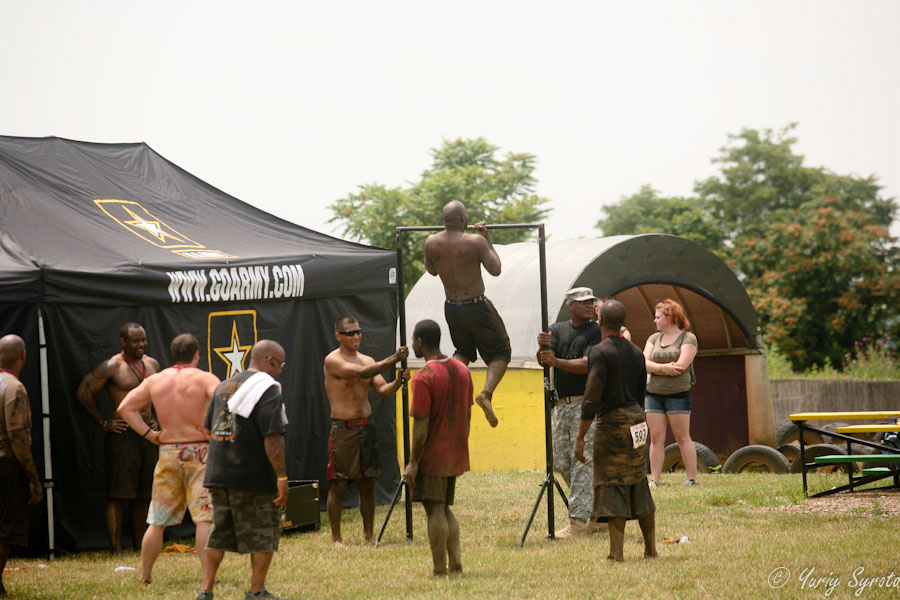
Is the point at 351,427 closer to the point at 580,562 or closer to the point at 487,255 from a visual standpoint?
the point at 487,255

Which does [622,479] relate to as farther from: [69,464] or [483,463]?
[483,463]

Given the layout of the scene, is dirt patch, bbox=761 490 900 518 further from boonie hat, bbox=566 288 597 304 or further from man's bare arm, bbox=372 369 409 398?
man's bare arm, bbox=372 369 409 398

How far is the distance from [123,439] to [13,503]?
2159 millimetres

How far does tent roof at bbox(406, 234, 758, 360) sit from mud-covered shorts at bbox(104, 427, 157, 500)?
6809 millimetres

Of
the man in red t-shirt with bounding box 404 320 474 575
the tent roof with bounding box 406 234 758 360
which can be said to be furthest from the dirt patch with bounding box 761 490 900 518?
the tent roof with bounding box 406 234 758 360

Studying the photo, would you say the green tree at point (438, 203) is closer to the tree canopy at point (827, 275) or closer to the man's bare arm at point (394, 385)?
the tree canopy at point (827, 275)

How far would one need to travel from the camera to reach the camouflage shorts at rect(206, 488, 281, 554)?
21.0 feet

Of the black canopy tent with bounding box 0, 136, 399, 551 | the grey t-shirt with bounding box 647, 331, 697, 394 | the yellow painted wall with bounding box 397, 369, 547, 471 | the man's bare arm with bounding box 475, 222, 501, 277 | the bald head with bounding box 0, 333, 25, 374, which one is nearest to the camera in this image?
the bald head with bounding box 0, 333, 25, 374

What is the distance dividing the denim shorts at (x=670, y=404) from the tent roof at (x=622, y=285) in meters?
2.61

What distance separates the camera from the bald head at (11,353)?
7199 millimetres

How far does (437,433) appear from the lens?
7172mm

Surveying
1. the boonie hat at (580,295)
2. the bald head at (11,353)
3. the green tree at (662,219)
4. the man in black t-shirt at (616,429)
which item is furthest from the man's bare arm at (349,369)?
the green tree at (662,219)

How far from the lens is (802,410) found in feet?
73.1

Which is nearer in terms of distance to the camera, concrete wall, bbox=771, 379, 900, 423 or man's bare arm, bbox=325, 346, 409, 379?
man's bare arm, bbox=325, 346, 409, 379
